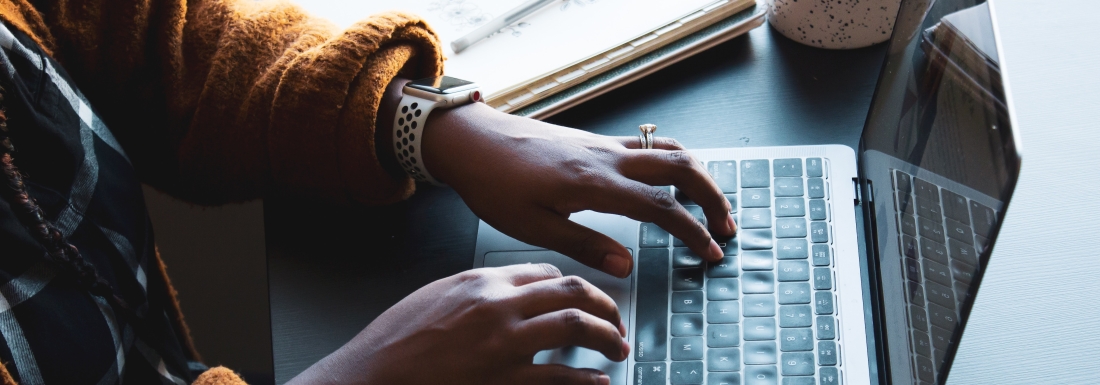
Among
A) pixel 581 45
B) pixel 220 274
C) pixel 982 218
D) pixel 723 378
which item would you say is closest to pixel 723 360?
pixel 723 378

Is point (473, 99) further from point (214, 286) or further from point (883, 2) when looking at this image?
point (214, 286)

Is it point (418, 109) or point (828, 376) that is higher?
point (418, 109)

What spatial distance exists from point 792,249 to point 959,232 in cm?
20

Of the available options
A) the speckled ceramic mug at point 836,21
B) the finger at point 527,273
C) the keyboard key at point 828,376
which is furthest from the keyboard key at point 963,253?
the speckled ceramic mug at point 836,21

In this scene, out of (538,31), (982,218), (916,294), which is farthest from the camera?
(538,31)

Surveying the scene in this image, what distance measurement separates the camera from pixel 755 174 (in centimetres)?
63

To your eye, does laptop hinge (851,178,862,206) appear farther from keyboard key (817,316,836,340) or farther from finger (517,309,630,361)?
finger (517,309,630,361)

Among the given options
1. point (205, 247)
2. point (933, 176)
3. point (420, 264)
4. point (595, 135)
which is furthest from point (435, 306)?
point (205, 247)

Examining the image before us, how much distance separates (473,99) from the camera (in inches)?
26.5

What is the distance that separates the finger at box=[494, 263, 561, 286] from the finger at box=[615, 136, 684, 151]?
13 centimetres

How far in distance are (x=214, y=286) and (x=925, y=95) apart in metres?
1.04

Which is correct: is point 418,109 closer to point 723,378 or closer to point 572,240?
point 572,240

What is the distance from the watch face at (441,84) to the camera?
2.17 feet

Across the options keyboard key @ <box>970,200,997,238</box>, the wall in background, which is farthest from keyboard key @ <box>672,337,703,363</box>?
the wall in background
